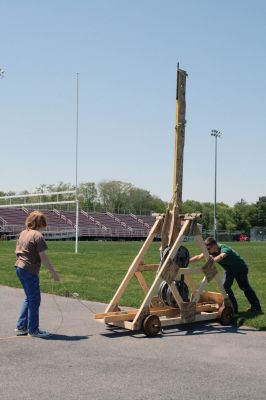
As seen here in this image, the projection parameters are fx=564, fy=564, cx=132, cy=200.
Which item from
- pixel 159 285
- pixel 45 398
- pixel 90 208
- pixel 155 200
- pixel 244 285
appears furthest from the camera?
pixel 155 200

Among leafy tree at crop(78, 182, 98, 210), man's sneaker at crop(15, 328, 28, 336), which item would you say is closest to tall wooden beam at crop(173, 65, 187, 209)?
man's sneaker at crop(15, 328, 28, 336)

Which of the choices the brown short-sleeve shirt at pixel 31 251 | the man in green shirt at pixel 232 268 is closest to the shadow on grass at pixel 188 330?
the man in green shirt at pixel 232 268

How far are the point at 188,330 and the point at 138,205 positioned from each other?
11361 centimetres

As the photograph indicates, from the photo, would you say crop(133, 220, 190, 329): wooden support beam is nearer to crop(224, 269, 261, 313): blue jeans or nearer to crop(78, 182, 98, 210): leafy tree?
crop(224, 269, 261, 313): blue jeans

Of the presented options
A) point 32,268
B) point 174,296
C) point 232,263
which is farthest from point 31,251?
point 232,263

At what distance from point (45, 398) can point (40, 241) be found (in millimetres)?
3116

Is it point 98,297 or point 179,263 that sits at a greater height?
point 179,263

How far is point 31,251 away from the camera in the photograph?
8.05m

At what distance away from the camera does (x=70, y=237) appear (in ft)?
240

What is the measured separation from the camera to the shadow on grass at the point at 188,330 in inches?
→ 330

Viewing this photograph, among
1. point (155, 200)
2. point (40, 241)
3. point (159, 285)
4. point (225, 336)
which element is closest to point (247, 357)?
point (225, 336)

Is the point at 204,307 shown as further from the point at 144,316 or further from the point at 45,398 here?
the point at 45,398

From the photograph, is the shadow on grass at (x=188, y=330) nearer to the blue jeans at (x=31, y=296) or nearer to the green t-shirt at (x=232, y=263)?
the blue jeans at (x=31, y=296)

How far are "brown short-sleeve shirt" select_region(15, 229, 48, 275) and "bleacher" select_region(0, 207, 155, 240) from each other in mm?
56351
